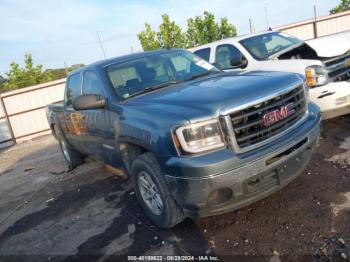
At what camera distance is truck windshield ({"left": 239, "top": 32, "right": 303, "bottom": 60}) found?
6739 millimetres

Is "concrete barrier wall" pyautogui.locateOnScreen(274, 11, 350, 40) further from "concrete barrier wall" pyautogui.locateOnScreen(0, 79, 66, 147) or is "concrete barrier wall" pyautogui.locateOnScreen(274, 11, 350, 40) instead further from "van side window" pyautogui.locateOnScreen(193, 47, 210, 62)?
"concrete barrier wall" pyautogui.locateOnScreen(0, 79, 66, 147)

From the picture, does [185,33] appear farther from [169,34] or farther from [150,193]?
[150,193]

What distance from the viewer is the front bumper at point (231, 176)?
9.62ft

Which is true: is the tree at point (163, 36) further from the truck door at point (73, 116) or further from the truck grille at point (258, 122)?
the truck grille at point (258, 122)

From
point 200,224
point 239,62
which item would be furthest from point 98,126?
point 239,62

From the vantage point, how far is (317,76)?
5.33 m

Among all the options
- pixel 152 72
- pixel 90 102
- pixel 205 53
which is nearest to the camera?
pixel 90 102

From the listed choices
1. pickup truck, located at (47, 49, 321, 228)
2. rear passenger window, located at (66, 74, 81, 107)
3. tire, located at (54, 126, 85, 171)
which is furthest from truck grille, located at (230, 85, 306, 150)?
tire, located at (54, 126, 85, 171)

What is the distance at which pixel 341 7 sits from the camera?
26.1m

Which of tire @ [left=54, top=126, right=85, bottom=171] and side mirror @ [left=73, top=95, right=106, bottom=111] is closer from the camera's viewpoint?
side mirror @ [left=73, top=95, right=106, bottom=111]

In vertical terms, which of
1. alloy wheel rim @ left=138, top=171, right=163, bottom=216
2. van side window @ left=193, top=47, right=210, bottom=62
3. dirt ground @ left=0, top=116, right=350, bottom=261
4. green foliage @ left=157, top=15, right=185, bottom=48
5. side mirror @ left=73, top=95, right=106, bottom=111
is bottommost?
dirt ground @ left=0, top=116, right=350, bottom=261

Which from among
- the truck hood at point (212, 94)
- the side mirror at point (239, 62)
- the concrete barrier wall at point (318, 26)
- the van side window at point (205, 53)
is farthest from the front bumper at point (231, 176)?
the concrete barrier wall at point (318, 26)

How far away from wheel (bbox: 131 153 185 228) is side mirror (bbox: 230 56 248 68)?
3.64 m

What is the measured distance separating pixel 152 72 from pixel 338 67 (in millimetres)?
3074
